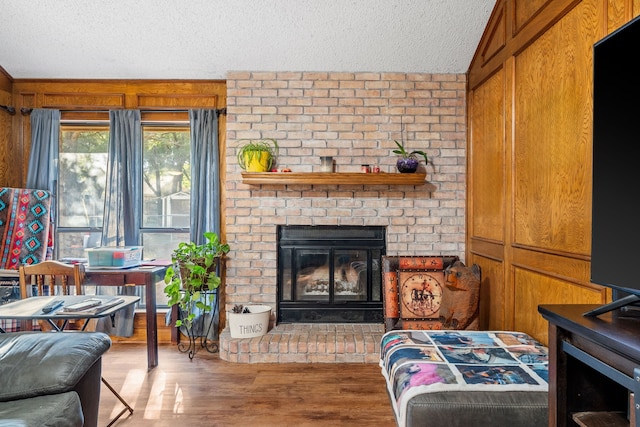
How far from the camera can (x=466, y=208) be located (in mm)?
3377

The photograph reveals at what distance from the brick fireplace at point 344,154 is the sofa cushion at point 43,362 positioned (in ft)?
5.84

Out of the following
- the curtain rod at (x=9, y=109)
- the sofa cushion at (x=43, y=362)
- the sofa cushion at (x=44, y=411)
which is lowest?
the sofa cushion at (x=44, y=411)

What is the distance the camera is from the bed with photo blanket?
1.46 meters

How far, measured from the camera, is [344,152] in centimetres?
339

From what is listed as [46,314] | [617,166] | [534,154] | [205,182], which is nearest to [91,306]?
[46,314]

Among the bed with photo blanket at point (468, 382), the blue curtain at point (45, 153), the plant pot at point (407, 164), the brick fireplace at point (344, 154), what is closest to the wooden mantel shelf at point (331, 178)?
the plant pot at point (407, 164)

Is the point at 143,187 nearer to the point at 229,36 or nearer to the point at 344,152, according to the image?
the point at 229,36

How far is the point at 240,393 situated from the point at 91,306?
1044 millimetres

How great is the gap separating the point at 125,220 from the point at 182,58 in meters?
1.46

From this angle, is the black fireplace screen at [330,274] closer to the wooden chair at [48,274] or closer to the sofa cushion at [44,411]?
the wooden chair at [48,274]

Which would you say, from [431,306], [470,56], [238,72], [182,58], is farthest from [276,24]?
[431,306]

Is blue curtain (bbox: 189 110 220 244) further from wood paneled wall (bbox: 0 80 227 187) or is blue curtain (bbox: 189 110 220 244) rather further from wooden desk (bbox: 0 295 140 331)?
wooden desk (bbox: 0 295 140 331)

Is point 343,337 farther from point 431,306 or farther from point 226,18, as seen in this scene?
point 226,18

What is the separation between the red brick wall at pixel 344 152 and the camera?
3.38m
